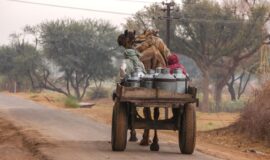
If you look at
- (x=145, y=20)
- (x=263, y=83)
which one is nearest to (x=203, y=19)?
(x=145, y=20)

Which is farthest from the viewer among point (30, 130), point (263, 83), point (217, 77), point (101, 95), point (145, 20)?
point (101, 95)

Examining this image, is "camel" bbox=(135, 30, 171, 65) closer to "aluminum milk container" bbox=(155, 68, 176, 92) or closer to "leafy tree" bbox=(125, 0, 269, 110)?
"aluminum milk container" bbox=(155, 68, 176, 92)

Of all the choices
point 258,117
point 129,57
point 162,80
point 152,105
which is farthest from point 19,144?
point 258,117

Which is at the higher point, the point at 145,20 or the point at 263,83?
the point at 145,20

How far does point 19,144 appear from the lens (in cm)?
1323

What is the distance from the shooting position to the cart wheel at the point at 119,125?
35.0 feet

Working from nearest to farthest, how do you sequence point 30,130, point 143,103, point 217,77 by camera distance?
point 143,103, point 30,130, point 217,77

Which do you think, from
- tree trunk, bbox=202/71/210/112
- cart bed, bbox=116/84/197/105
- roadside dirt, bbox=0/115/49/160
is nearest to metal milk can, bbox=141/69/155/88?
Answer: cart bed, bbox=116/84/197/105

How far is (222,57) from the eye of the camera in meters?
59.3

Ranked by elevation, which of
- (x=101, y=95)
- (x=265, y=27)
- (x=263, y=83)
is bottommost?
(x=101, y=95)

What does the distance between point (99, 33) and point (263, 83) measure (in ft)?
199

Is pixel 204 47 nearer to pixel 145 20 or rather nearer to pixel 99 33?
pixel 145 20

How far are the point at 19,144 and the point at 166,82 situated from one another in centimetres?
447

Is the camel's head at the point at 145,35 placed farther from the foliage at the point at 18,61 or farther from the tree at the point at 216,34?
the foliage at the point at 18,61
